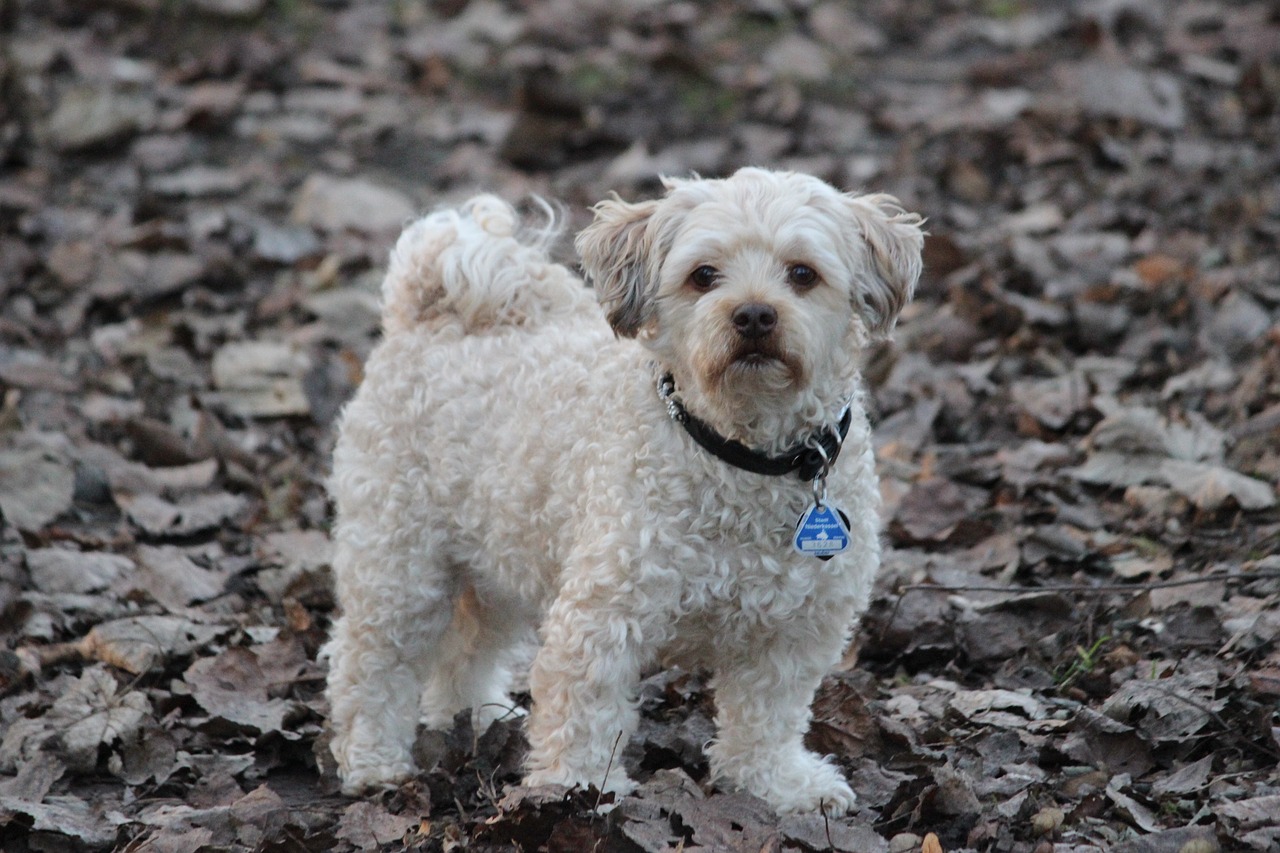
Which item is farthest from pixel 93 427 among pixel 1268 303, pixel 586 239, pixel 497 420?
pixel 1268 303

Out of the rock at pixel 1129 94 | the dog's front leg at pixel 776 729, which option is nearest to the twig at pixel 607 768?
the dog's front leg at pixel 776 729

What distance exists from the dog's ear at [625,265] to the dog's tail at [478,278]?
729 mm

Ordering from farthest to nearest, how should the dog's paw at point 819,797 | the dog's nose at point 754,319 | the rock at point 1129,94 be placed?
the rock at point 1129,94, the dog's paw at point 819,797, the dog's nose at point 754,319

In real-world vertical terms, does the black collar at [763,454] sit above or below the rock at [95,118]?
above

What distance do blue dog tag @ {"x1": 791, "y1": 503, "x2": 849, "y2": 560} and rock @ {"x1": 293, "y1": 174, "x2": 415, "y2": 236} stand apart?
21.2 feet

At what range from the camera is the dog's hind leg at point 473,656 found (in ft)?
18.4

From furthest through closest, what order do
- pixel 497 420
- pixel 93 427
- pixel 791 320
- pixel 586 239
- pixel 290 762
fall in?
pixel 93 427
pixel 290 762
pixel 497 420
pixel 586 239
pixel 791 320

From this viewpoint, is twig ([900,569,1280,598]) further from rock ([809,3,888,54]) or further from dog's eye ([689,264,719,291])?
rock ([809,3,888,54])

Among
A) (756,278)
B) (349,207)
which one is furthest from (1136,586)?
(349,207)

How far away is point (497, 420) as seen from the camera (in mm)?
4883

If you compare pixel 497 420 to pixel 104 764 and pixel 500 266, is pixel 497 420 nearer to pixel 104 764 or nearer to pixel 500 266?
pixel 500 266

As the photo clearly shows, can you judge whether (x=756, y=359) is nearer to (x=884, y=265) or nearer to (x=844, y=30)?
(x=884, y=265)

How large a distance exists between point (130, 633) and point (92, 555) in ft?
2.48

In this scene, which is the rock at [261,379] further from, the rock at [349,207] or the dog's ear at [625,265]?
the dog's ear at [625,265]
